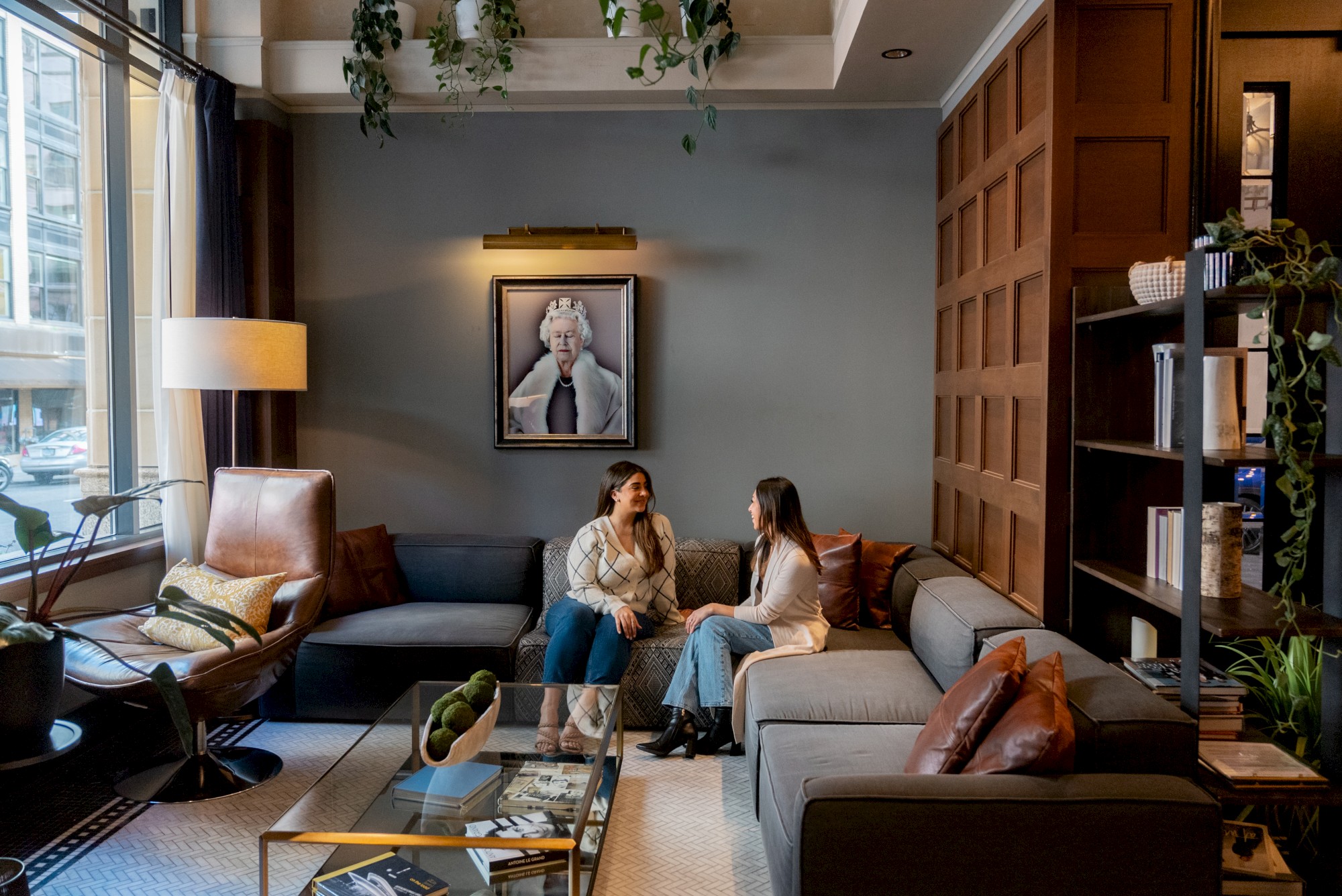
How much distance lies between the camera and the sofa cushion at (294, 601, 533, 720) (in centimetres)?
345

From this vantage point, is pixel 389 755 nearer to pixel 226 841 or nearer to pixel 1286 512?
pixel 226 841

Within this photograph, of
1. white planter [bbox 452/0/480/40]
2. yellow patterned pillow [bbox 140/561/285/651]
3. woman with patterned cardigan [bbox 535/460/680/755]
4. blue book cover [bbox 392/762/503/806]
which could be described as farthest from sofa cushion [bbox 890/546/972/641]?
white planter [bbox 452/0/480/40]

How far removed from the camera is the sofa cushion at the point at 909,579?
3395 millimetres

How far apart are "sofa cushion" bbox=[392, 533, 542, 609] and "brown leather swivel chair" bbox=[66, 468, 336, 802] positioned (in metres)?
0.77

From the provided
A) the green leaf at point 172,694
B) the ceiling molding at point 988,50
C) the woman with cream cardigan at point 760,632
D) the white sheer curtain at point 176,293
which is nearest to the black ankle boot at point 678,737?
the woman with cream cardigan at point 760,632

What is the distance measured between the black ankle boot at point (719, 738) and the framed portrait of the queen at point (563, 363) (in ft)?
4.77

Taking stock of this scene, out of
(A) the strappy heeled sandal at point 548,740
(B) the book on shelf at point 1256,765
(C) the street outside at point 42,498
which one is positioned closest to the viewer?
(B) the book on shelf at point 1256,765

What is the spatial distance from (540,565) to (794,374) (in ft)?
4.81

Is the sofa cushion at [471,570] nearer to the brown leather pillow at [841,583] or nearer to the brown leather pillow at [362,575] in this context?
the brown leather pillow at [362,575]

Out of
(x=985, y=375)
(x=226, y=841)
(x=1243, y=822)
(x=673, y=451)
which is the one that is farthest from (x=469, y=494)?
(x=1243, y=822)

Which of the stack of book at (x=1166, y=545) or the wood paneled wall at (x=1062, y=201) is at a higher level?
the wood paneled wall at (x=1062, y=201)

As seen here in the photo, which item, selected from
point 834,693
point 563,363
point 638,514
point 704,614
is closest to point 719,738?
point 704,614

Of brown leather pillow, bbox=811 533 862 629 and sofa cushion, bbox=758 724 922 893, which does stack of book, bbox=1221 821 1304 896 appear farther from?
brown leather pillow, bbox=811 533 862 629

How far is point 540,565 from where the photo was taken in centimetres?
410
